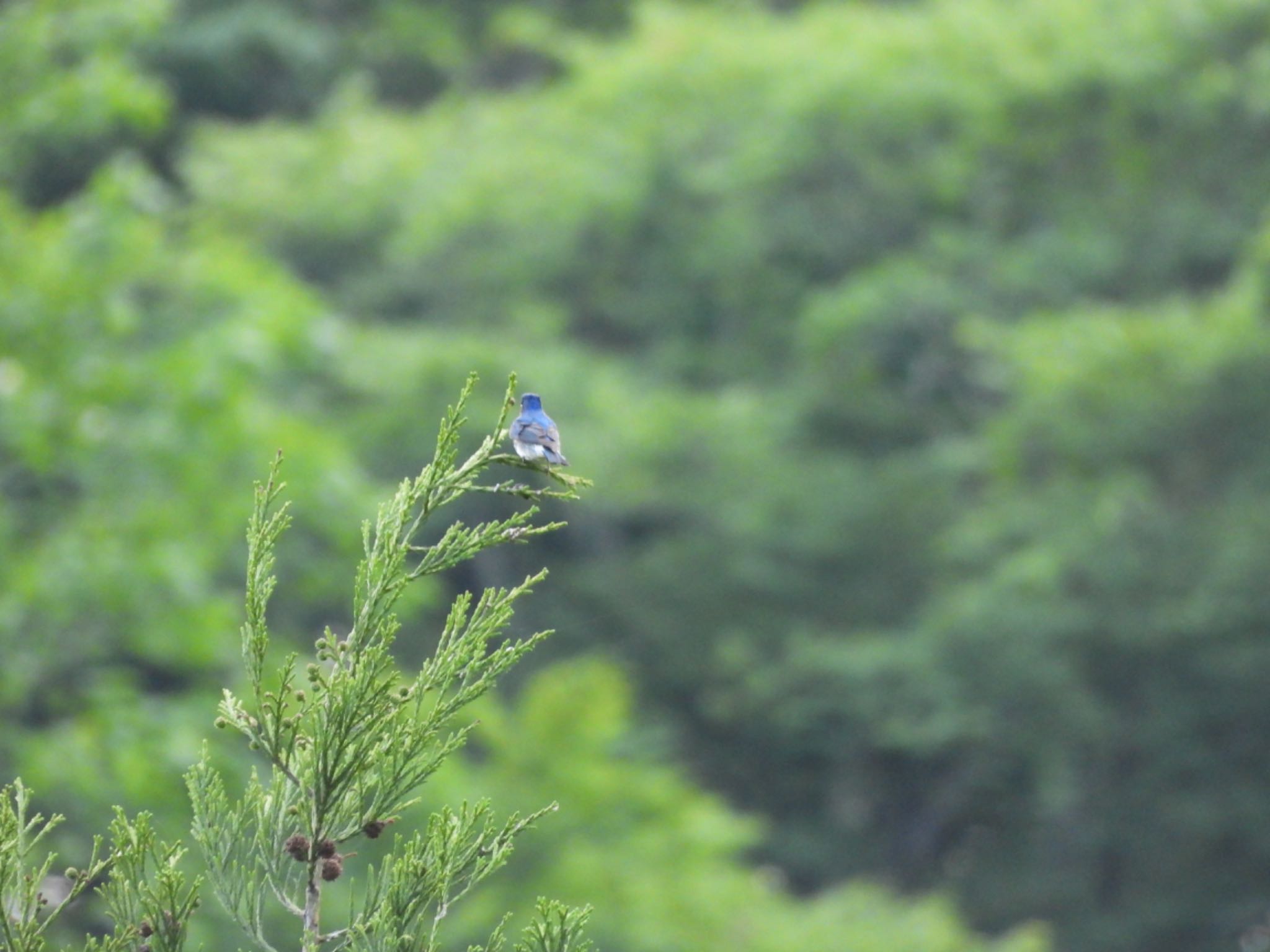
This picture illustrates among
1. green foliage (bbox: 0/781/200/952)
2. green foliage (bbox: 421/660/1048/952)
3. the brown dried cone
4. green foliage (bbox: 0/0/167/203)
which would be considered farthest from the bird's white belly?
green foliage (bbox: 0/0/167/203)

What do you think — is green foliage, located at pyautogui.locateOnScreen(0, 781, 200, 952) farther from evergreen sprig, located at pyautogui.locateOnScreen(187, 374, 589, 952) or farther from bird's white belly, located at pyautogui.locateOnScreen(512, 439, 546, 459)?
bird's white belly, located at pyautogui.locateOnScreen(512, 439, 546, 459)

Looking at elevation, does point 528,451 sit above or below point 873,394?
below

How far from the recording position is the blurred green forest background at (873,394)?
18547mm

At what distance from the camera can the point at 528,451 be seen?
A: 396 centimetres

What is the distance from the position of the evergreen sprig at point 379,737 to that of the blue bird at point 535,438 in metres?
0.19

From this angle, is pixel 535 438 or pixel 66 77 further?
pixel 66 77

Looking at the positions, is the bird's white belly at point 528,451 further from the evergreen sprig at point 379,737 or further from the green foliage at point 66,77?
the green foliage at point 66,77

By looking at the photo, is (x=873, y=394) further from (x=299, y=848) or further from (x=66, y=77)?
(x=299, y=848)

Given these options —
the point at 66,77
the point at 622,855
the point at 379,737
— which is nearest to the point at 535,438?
the point at 379,737

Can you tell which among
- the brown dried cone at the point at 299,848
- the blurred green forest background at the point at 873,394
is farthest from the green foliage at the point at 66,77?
the brown dried cone at the point at 299,848

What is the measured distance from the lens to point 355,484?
12719 millimetres

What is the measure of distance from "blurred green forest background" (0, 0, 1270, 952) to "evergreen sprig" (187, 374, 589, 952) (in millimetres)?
11532

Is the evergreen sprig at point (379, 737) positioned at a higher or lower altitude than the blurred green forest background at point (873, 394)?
lower

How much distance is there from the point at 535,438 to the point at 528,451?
0.17 feet
